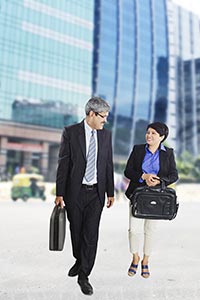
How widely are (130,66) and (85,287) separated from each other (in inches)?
2357

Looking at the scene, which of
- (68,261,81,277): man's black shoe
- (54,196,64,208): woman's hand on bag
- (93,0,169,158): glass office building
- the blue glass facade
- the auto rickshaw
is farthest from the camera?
(93,0,169,158): glass office building

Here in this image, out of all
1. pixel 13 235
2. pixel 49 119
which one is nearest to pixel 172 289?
pixel 13 235

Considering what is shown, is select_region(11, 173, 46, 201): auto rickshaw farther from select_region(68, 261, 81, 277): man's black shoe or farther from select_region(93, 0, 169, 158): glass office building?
select_region(93, 0, 169, 158): glass office building

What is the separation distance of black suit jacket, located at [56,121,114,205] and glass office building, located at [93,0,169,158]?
53244 millimetres

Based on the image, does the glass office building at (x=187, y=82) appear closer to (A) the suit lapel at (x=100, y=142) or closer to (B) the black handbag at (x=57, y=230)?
(A) the suit lapel at (x=100, y=142)

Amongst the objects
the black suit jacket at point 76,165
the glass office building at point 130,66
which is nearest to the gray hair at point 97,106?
the black suit jacket at point 76,165

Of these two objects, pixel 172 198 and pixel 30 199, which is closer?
pixel 172 198

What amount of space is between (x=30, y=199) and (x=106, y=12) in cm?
4378

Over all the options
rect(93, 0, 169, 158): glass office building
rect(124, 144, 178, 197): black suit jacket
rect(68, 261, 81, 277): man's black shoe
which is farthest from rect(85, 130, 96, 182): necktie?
rect(93, 0, 169, 158): glass office building

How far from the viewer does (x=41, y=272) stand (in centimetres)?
476

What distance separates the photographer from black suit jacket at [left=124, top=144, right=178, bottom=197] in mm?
4402

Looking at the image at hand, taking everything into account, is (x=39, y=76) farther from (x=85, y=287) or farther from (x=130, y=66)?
(x=85, y=287)

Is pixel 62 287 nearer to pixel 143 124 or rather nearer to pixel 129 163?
pixel 129 163

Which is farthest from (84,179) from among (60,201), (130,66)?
(130,66)
